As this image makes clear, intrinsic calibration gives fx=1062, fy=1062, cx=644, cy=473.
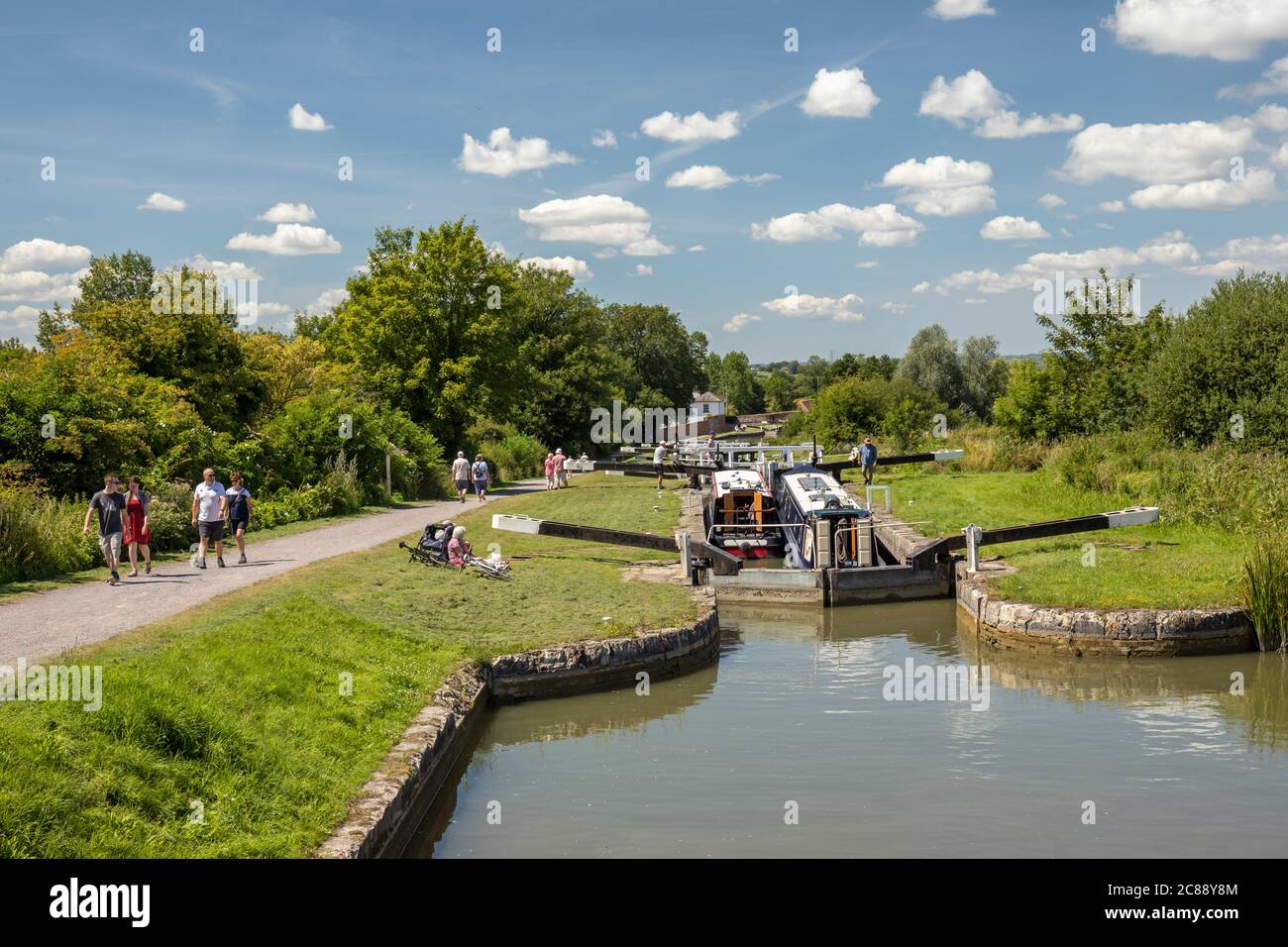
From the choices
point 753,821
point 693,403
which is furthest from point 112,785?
point 693,403

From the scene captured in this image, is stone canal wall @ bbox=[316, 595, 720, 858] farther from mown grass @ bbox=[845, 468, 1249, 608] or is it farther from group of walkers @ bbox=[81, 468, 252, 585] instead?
group of walkers @ bbox=[81, 468, 252, 585]

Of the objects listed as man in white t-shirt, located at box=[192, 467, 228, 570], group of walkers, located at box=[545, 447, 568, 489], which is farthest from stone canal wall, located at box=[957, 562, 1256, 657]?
group of walkers, located at box=[545, 447, 568, 489]

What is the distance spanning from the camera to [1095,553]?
62.9ft

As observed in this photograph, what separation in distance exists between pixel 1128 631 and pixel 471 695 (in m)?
9.31

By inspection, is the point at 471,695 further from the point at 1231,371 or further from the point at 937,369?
the point at 937,369

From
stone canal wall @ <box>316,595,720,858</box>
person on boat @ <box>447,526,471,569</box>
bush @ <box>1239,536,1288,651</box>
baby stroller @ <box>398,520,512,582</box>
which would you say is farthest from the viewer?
person on boat @ <box>447,526,471,569</box>

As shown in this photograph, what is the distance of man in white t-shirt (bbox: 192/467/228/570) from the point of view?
16922 mm

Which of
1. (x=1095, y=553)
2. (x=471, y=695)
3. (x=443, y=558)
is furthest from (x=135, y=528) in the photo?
(x=1095, y=553)

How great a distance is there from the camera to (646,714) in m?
12.8

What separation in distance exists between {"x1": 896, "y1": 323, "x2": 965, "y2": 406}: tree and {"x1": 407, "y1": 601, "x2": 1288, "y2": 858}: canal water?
7617 cm

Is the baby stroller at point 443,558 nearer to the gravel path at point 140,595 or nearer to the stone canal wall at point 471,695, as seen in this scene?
the gravel path at point 140,595

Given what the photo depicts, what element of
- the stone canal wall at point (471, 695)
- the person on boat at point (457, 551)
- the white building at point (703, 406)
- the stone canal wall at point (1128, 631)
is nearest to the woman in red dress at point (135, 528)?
the person on boat at point (457, 551)

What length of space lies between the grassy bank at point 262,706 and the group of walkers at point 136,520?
1.69 m
